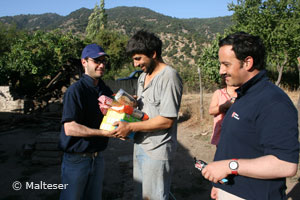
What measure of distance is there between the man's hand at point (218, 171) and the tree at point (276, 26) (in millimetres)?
14089

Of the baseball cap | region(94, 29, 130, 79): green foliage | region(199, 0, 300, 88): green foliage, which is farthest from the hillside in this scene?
the baseball cap

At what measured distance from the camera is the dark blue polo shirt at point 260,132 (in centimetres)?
126

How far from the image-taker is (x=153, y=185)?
205 centimetres

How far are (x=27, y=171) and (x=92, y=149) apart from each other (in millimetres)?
3809

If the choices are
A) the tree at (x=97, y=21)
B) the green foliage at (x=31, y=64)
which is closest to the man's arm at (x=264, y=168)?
the green foliage at (x=31, y=64)

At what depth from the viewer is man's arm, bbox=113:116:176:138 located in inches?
78.2

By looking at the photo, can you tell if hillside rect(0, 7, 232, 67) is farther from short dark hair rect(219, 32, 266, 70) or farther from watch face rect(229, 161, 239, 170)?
watch face rect(229, 161, 239, 170)

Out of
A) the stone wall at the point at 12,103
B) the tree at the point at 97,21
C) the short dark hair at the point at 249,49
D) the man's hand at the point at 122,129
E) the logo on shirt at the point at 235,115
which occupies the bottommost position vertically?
the stone wall at the point at 12,103

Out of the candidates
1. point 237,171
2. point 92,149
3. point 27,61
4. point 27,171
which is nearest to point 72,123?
point 92,149

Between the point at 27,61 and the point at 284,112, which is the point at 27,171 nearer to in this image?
the point at 284,112

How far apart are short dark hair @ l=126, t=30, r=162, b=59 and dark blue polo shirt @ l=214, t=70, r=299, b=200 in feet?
2.87

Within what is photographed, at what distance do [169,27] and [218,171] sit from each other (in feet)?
260

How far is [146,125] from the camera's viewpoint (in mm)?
1999

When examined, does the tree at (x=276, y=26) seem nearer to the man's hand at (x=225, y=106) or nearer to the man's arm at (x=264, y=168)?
the man's hand at (x=225, y=106)
